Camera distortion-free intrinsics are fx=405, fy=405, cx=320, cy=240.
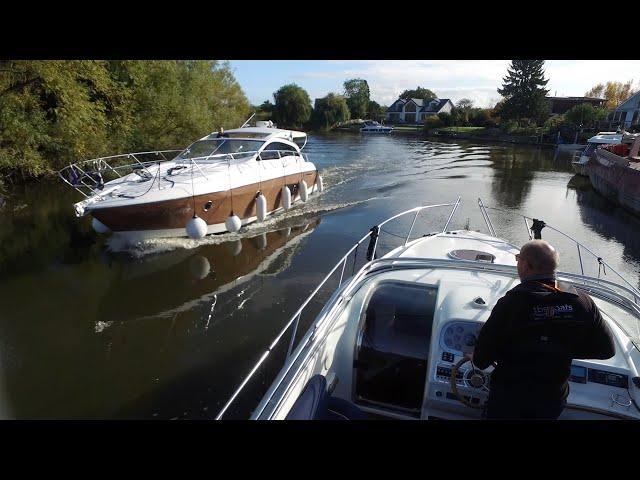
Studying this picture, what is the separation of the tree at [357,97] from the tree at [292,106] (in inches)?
897

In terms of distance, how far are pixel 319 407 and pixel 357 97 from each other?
308 ft

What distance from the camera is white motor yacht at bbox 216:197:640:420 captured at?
2945mm

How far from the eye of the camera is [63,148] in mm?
15336

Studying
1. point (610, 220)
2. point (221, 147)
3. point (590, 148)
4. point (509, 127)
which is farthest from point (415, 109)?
point (221, 147)

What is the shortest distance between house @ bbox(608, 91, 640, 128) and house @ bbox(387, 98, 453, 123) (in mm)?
35933

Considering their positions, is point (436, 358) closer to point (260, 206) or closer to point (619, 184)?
point (260, 206)

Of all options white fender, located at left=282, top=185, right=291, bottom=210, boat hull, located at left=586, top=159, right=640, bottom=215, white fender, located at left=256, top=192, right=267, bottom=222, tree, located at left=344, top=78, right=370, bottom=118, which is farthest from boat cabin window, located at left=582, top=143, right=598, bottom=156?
tree, located at left=344, top=78, right=370, bottom=118

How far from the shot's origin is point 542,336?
2166 mm

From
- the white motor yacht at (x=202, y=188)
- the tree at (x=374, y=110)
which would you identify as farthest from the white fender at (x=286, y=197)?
the tree at (x=374, y=110)

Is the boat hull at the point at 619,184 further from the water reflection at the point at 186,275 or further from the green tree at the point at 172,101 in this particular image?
the green tree at the point at 172,101

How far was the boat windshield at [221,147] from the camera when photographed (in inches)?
488
